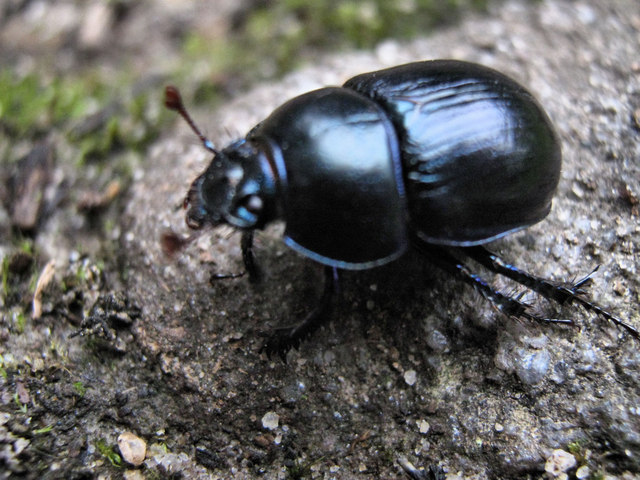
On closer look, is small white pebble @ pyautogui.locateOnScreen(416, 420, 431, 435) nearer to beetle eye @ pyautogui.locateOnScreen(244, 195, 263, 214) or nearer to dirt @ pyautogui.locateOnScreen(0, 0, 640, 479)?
dirt @ pyautogui.locateOnScreen(0, 0, 640, 479)

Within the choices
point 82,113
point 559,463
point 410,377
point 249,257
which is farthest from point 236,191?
point 82,113

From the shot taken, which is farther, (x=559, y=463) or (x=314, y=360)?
(x=314, y=360)

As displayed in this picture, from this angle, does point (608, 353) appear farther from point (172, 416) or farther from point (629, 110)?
point (172, 416)

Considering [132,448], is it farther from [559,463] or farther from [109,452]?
[559,463]

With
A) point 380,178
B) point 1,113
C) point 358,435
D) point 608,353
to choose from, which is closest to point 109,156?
point 1,113

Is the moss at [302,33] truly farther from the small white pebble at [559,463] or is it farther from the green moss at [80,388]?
the small white pebble at [559,463]

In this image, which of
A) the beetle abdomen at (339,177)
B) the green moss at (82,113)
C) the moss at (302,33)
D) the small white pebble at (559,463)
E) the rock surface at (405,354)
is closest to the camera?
the beetle abdomen at (339,177)

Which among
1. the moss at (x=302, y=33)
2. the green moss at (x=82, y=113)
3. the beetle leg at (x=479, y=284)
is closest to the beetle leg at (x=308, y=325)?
the beetle leg at (x=479, y=284)
